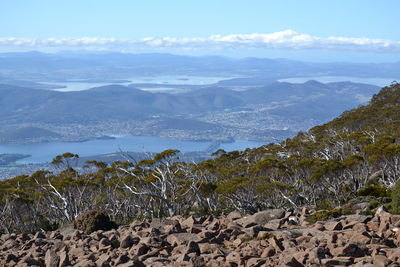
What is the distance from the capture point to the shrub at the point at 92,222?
17.6 metres

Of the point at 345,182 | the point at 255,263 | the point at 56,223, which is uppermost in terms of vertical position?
the point at 255,263

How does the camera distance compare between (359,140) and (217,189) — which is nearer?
(217,189)

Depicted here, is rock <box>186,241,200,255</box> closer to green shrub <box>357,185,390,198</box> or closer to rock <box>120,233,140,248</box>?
rock <box>120,233,140,248</box>

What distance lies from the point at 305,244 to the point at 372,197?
356 inches

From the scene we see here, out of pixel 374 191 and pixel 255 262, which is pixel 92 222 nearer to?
pixel 255 262

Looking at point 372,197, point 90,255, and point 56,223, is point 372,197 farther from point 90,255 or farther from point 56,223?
point 56,223

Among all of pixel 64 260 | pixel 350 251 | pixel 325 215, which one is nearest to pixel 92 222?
pixel 64 260

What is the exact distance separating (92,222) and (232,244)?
6381mm

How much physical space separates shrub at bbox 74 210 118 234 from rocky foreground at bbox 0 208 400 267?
3.05 feet

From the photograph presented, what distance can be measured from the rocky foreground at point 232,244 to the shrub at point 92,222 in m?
0.93

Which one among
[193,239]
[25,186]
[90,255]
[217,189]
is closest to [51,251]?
[90,255]

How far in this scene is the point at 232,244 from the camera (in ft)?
42.4

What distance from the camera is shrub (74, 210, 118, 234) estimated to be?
57.8ft

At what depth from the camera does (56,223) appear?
1027 inches
